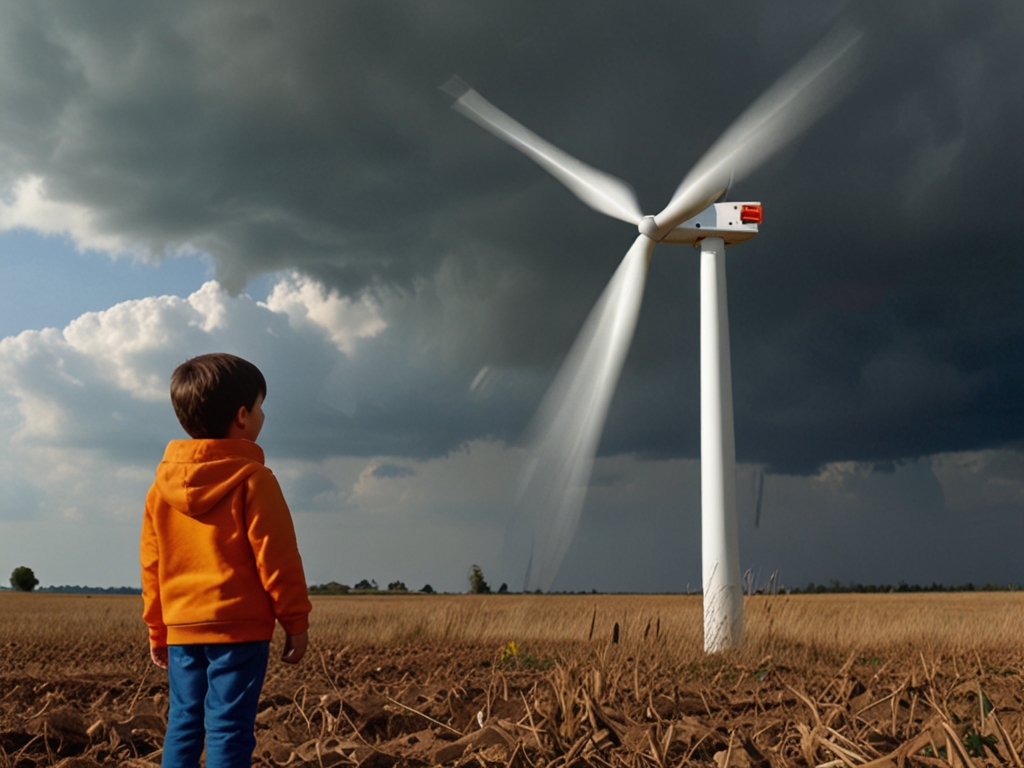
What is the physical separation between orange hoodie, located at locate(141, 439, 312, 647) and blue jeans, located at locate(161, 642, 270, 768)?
77 mm

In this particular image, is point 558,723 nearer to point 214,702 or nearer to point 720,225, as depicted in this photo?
point 214,702

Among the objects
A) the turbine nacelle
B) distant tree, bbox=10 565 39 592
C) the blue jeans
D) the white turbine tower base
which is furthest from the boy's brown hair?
distant tree, bbox=10 565 39 592

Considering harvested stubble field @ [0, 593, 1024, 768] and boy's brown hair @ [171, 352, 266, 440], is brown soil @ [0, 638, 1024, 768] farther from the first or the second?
boy's brown hair @ [171, 352, 266, 440]

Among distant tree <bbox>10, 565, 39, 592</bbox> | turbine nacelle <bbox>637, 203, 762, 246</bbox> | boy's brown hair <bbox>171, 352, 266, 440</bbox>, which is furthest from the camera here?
distant tree <bbox>10, 565, 39, 592</bbox>

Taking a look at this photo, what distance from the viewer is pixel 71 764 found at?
3.88 meters

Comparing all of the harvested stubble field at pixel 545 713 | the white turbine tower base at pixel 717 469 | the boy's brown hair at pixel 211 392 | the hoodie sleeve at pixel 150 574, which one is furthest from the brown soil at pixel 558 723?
the white turbine tower base at pixel 717 469

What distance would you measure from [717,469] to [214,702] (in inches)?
367

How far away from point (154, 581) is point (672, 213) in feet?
32.8

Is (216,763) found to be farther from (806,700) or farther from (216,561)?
(806,700)

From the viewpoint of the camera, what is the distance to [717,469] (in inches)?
458

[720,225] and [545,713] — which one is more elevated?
Result: [720,225]

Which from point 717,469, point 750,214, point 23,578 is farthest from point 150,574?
point 23,578

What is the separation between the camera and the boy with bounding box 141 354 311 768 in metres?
3.39

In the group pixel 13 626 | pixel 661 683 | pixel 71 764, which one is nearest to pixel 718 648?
pixel 661 683
